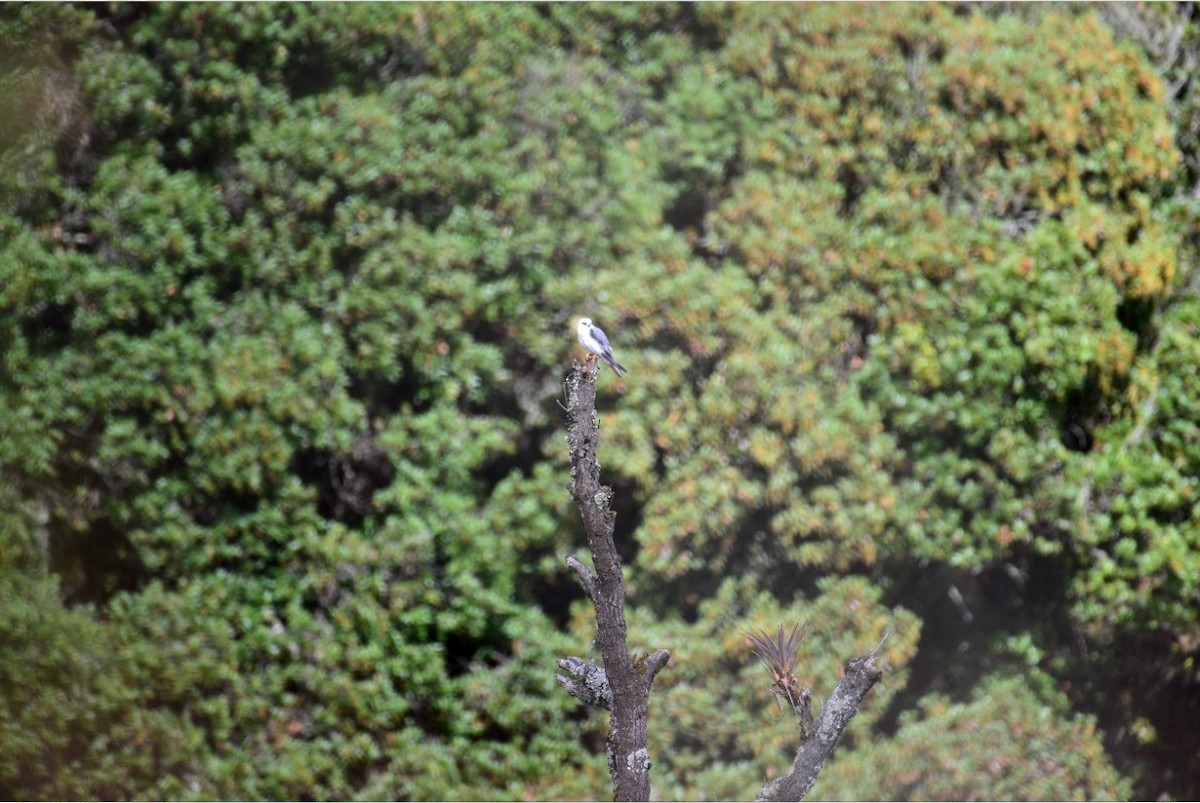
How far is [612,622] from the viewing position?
291 centimetres

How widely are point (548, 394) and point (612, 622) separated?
317cm

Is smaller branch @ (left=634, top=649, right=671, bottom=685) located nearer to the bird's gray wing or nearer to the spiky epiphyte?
the spiky epiphyte

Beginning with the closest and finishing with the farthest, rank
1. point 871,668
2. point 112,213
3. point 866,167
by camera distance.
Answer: point 871,668 < point 112,213 < point 866,167

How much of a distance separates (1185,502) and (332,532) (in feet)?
14.3

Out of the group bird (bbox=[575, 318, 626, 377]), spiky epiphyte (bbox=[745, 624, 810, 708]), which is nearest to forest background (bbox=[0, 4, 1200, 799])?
bird (bbox=[575, 318, 626, 377])

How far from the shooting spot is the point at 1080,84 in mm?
5973

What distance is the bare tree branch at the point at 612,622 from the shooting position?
9.47 ft

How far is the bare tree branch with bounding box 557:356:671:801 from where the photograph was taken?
9.47ft

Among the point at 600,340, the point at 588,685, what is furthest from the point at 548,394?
the point at 588,685

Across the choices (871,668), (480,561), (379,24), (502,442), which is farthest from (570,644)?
(379,24)

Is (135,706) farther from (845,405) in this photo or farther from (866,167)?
(866,167)

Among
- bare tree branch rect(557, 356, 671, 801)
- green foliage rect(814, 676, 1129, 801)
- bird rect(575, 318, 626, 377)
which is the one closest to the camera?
bare tree branch rect(557, 356, 671, 801)

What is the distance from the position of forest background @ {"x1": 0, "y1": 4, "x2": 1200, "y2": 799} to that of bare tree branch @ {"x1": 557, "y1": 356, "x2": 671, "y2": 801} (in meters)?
2.82

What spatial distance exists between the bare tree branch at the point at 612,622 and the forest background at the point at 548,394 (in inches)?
111
